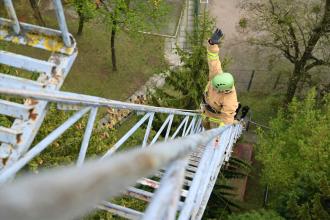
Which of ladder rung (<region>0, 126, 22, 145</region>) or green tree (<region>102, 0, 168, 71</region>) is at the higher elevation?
green tree (<region>102, 0, 168, 71</region>)

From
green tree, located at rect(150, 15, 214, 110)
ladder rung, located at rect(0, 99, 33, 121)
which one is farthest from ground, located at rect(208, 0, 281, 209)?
ladder rung, located at rect(0, 99, 33, 121)

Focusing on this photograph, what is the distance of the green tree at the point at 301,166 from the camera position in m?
10.4

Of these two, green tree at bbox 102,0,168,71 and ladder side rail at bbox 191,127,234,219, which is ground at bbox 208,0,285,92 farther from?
ladder side rail at bbox 191,127,234,219

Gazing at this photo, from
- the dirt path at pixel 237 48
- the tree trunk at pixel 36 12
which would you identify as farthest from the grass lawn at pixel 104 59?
the dirt path at pixel 237 48

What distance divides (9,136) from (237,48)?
755 inches

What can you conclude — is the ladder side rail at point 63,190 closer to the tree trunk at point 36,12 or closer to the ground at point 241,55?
the tree trunk at point 36,12

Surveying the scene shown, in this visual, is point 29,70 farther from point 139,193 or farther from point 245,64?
point 245,64

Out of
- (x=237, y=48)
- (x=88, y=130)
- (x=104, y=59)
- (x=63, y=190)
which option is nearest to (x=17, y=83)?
(x=88, y=130)

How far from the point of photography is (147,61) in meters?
20.3

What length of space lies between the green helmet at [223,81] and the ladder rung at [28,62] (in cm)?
446

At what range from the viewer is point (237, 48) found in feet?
71.9

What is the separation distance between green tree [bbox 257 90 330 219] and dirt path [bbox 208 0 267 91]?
729 centimetres

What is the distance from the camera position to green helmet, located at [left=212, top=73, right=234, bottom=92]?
8.12m

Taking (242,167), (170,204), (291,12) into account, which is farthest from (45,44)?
(291,12)
